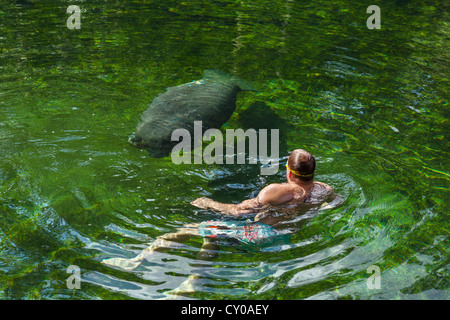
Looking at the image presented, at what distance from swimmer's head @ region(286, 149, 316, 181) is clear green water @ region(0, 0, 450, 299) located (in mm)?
489

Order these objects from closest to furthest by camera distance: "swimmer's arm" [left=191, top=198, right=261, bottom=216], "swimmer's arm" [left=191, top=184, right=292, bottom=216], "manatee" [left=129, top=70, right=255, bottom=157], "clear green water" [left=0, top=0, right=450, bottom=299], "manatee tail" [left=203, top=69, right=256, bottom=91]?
1. "clear green water" [left=0, top=0, right=450, bottom=299]
2. "swimmer's arm" [left=191, top=184, right=292, bottom=216]
3. "swimmer's arm" [left=191, top=198, right=261, bottom=216]
4. "manatee" [left=129, top=70, right=255, bottom=157]
5. "manatee tail" [left=203, top=69, right=256, bottom=91]

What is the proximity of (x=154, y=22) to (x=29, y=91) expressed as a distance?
4.37 meters

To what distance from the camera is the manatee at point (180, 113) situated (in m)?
5.48

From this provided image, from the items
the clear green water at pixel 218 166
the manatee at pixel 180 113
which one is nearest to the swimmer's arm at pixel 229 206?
the clear green water at pixel 218 166

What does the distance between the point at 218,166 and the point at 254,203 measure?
1.42 metres

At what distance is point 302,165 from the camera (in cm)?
417

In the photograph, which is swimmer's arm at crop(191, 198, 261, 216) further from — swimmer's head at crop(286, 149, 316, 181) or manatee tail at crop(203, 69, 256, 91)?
manatee tail at crop(203, 69, 256, 91)

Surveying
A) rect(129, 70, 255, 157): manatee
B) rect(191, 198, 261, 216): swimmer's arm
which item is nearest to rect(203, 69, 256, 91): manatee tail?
rect(129, 70, 255, 157): manatee

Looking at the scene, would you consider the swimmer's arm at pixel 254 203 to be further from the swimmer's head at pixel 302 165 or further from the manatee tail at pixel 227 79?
the manatee tail at pixel 227 79

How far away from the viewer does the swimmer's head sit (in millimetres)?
4160

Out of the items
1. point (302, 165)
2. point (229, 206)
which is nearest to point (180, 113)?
point (229, 206)

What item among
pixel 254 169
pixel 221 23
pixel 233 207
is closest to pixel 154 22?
pixel 221 23

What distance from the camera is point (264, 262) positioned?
381 centimetres

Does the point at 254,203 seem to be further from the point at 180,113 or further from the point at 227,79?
the point at 227,79
